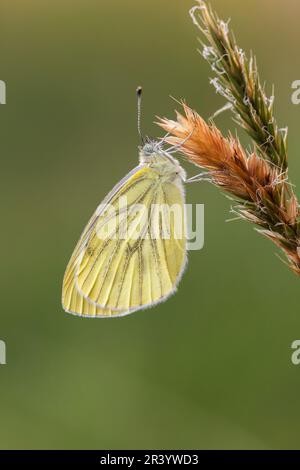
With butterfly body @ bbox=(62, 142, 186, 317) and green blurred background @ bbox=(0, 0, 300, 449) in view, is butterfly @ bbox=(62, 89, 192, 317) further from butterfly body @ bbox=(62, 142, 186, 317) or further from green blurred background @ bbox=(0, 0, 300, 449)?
green blurred background @ bbox=(0, 0, 300, 449)

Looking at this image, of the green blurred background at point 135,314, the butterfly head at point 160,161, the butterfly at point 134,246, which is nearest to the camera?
the butterfly head at point 160,161

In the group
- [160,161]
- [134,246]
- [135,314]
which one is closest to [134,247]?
[134,246]

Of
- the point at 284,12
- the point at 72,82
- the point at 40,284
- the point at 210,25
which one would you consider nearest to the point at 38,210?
the point at 40,284

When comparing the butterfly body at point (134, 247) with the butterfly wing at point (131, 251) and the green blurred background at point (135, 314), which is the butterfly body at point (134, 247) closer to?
the butterfly wing at point (131, 251)

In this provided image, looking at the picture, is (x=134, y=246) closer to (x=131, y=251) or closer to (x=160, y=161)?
(x=131, y=251)

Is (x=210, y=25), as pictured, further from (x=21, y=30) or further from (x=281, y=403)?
(x=21, y=30)

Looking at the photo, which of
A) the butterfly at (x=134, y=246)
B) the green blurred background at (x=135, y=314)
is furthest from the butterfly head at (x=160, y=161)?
the green blurred background at (x=135, y=314)

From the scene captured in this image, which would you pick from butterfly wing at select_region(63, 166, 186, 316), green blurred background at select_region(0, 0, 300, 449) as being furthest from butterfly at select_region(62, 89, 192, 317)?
green blurred background at select_region(0, 0, 300, 449)
